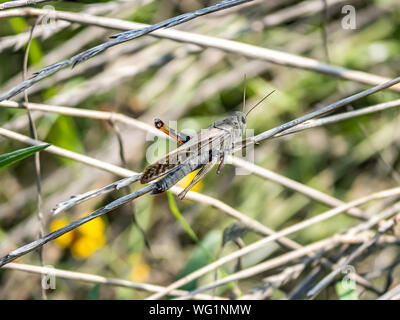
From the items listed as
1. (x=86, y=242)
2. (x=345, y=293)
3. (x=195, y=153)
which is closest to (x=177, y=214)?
(x=195, y=153)

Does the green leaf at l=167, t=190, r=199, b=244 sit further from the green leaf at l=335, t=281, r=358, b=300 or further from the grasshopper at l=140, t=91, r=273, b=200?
the green leaf at l=335, t=281, r=358, b=300

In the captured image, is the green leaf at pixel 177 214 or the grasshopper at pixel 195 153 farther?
the green leaf at pixel 177 214

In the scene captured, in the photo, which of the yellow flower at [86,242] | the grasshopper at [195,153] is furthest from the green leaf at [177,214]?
the yellow flower at [86,242]

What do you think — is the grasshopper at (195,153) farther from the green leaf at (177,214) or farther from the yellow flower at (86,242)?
the yellow flower at (86,242)

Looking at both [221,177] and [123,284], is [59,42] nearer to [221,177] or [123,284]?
[221,177]

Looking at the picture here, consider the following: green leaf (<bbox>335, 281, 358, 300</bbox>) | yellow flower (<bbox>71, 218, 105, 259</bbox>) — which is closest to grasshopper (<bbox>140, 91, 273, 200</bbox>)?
green leaf (<bbox>335, 281, 358, 300</bbox>)

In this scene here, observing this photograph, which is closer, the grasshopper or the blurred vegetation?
the grasshopper

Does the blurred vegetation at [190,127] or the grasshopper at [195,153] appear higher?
the blurred vegetation at [190,127]

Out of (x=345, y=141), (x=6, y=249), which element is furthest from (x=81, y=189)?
(x=345, y=141)
